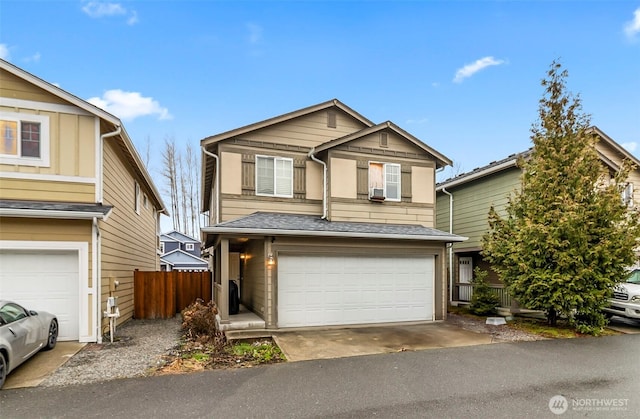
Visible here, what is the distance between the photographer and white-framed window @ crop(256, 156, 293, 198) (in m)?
11.0

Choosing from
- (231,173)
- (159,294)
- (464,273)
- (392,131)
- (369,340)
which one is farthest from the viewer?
(464,273)

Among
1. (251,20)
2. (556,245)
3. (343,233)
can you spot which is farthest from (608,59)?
(251,20)

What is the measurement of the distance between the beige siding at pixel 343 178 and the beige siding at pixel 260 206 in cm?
79

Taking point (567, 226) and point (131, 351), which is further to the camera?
point (567, 226)

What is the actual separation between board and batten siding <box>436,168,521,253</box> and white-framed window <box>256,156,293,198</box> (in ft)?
24.7

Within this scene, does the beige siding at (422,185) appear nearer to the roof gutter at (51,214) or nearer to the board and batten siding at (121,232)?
the roof gutter at (51,214)

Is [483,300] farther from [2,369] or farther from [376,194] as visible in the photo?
[2,369]

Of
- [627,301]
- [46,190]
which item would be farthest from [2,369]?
[627,301]

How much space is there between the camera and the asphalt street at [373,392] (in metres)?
4.65

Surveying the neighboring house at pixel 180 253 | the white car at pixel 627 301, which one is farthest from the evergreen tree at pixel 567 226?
the neighboring house at pixel 180 253

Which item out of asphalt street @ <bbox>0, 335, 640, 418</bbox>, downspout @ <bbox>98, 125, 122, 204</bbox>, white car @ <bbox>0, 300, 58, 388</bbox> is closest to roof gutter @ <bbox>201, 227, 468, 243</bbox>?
downspout @ <bbox>98, 125, 122, 204</bbox>

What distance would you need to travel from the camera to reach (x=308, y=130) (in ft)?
38.9

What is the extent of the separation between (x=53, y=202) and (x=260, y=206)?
199 inches

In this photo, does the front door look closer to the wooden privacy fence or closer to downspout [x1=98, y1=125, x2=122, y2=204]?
the wooden privacy fence
